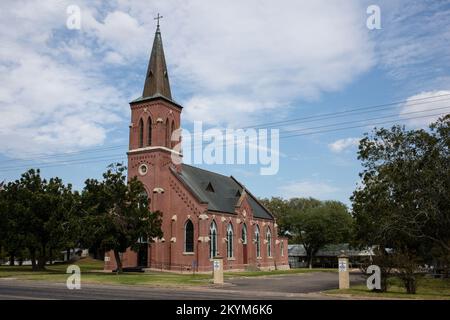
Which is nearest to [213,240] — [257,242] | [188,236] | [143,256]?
[188,236]

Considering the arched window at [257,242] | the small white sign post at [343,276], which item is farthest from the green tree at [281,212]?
the small white sign post at [343,276]

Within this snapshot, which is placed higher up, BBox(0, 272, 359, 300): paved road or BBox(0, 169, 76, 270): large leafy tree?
BBox(0, 169, 76, 270): large leafy tree

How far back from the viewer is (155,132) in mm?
51500

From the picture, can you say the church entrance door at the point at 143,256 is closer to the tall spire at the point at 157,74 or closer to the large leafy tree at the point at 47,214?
the large leafy tree at the point at 47,214

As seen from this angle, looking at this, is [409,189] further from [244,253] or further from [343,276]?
[244,253]

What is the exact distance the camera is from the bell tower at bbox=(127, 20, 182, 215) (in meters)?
50.8

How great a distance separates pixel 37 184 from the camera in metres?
49.4

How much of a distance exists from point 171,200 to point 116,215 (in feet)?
32.7

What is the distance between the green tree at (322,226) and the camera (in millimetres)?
83062

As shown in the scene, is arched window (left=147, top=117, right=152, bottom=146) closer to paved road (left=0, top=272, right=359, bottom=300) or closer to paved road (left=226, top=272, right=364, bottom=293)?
paved road (left=226, top=272, right=364, bottom=293)

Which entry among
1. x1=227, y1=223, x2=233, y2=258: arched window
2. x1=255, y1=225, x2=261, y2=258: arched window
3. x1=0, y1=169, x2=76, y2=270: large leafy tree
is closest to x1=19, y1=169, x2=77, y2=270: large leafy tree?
x1=0, y1=169, x2=76, y2=270: large leafy tree
